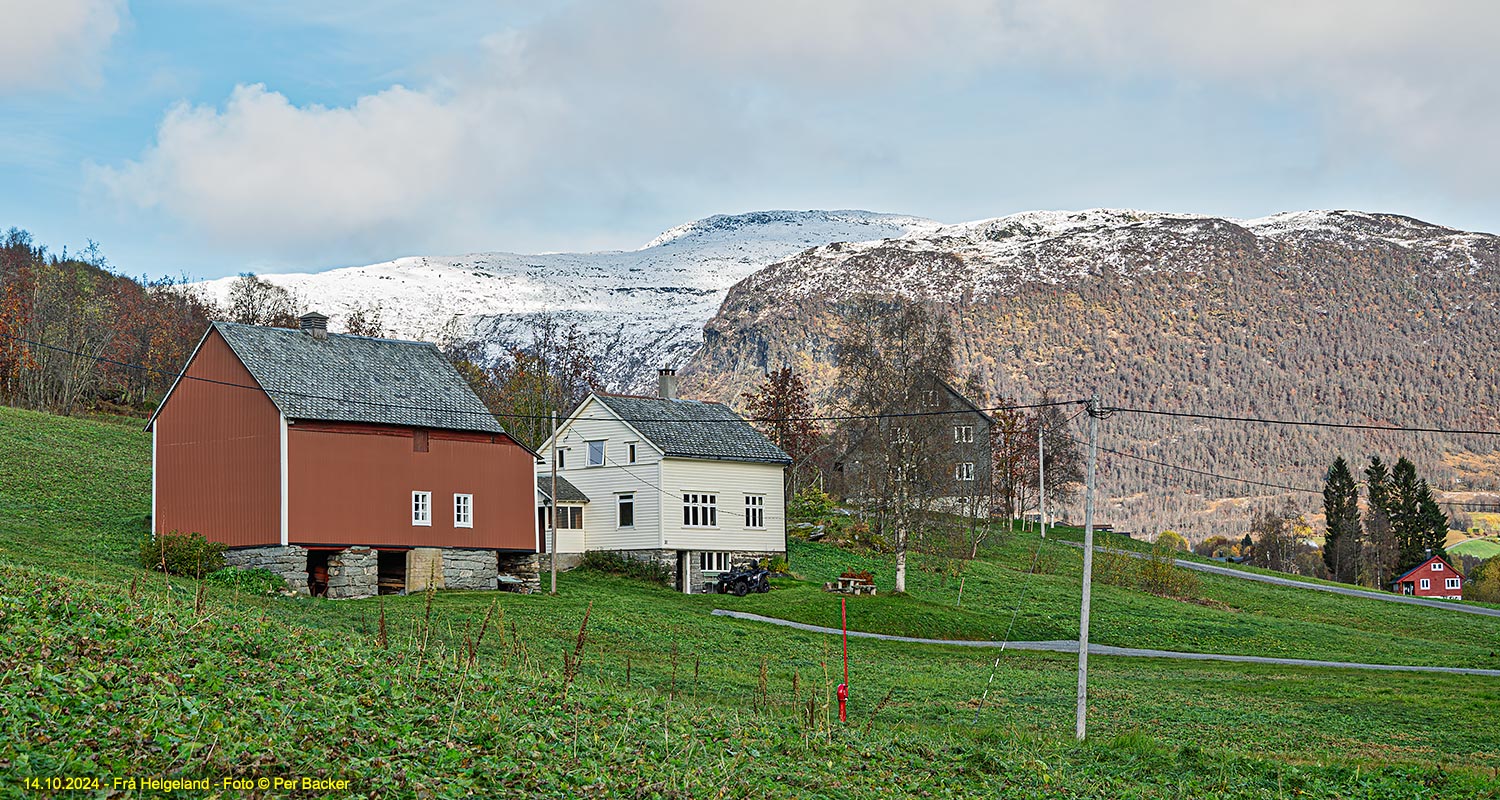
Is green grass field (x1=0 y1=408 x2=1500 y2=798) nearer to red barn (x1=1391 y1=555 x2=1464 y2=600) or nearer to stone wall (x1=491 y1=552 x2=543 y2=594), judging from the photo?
stone wall (x1=491 y1=552 x2=543 y2=594)

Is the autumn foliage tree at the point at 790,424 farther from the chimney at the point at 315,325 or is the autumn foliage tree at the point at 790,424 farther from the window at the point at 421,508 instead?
the window at the point at 421,508

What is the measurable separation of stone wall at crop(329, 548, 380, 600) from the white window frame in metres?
15.6

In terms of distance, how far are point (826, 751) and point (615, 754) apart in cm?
340

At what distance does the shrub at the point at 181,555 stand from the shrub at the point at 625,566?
62.2 feet

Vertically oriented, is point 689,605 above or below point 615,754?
below

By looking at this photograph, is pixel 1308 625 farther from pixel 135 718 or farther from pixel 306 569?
pixel 135 718

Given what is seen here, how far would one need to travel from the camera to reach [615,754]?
1272 cm

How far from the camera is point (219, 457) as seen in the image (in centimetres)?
4066

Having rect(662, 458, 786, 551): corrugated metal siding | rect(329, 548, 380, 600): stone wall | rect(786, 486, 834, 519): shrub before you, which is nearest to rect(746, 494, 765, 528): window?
rect(662, 458, 786, 551): corrugated metal siding

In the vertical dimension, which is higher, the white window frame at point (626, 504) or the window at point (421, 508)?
the window at point (421, 508)

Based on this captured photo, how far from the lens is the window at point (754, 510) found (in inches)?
2218

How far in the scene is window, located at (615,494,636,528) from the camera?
5466 cm

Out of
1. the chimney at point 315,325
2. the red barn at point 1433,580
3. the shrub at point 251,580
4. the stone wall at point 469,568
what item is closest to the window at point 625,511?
the stone wall at point 469,568

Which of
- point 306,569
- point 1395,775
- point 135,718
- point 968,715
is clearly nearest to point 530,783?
point 135,718
